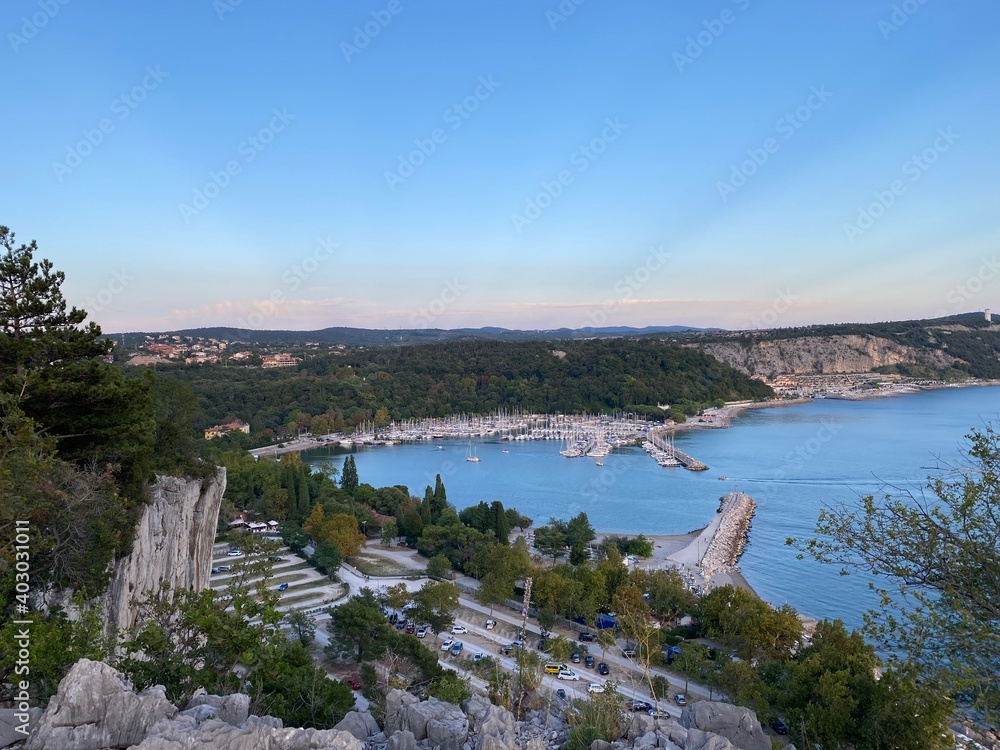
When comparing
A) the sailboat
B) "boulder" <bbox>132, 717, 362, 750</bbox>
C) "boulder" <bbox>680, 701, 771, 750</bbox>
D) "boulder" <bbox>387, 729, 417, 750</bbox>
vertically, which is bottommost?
the sailboat

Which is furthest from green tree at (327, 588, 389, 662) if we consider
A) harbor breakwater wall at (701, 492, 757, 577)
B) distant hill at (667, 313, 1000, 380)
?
distant hill at (667, 313, 1000, 380)

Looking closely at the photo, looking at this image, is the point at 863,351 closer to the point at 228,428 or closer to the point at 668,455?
the point at 668,455

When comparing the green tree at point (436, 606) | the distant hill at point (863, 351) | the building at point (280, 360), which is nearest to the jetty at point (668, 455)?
the green tree at point (436, 606)

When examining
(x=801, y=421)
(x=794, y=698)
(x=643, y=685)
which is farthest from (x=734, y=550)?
(x=801, y=421)

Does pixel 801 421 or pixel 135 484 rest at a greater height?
pixel 135 484

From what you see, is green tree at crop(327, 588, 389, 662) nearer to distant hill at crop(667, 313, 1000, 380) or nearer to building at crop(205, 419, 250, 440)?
building at crop(205, 419, 250, 440)

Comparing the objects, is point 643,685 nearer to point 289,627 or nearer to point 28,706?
point 289,627
